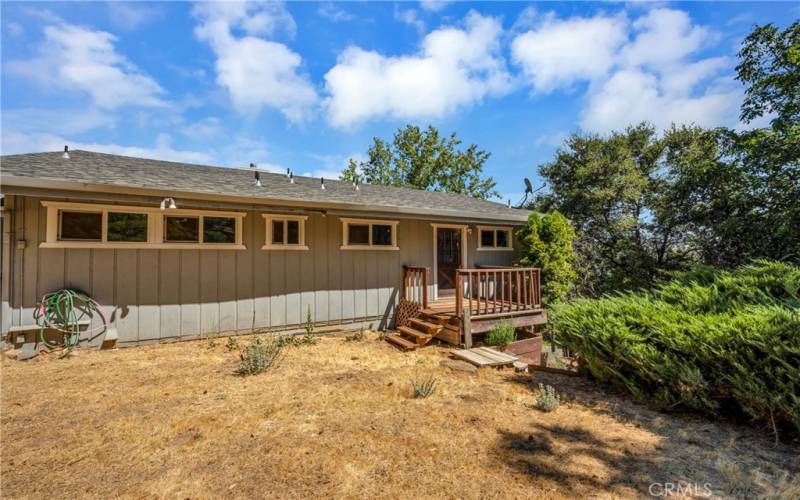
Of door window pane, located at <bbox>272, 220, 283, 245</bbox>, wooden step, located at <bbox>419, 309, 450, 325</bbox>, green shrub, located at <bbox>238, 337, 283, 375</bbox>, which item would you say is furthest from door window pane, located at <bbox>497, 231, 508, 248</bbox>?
green shrub, located at <bbox>238, 337, 283, 375</bbox>

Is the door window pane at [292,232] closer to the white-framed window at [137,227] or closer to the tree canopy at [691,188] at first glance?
the white-framed window at [137,227]

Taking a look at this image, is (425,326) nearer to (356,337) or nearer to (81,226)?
(356,337)

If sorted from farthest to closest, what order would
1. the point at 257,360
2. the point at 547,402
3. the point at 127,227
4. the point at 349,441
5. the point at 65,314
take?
the point at 127,227
the point at 65,314
the point at 257,360
the point at 547,402
the point at 349,441

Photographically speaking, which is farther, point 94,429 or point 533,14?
point 533,14

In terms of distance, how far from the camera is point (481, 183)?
26.0m

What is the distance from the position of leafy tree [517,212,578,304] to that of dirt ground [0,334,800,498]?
473 cm

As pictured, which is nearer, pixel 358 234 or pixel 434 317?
pixel 434 317

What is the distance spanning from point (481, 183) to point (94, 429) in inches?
1006

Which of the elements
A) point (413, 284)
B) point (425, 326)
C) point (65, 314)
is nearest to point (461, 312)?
point (425, 326)

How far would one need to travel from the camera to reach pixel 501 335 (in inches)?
250

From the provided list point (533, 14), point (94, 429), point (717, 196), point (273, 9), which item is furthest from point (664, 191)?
point (94, 429)

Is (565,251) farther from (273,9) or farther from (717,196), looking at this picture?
(273,9)

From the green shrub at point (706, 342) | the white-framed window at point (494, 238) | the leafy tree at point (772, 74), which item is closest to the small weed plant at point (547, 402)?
the green shrub at point (706, 342)

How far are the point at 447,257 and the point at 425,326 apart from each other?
2.75 m
